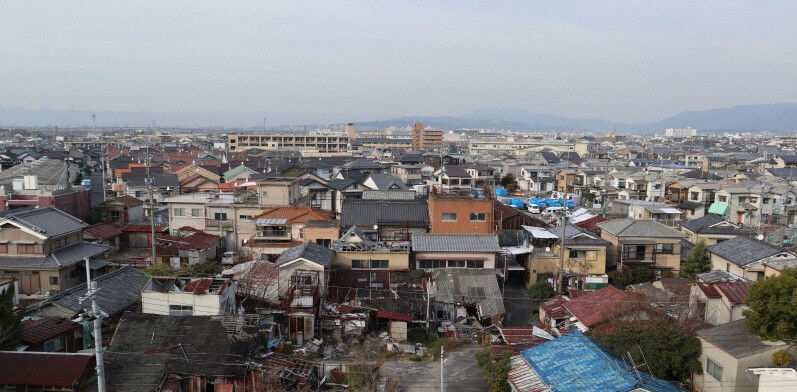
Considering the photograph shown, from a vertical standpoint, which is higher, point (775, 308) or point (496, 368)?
point (775, 308)

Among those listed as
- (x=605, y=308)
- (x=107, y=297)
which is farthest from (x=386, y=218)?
(x=107, y=297)

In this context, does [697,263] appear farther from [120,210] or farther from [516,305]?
[120,210]

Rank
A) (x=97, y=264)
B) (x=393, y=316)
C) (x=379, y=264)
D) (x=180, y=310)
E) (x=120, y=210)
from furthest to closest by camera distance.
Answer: (x=120, y=210)
(x=97, y=264)
(x=379, y=264)
(x=393, y=316)
(x=180, y=310)

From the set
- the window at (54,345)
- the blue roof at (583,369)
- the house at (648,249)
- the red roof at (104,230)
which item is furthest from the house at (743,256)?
the red roof at (104,230)

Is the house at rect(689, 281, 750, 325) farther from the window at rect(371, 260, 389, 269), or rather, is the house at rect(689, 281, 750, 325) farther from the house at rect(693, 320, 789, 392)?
the window at rect(371, 260, 389, 269)

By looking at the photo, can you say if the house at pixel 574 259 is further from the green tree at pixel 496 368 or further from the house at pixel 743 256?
the green tree at pixel 496 368

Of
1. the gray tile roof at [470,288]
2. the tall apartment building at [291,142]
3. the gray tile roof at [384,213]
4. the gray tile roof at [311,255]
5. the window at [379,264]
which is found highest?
the tall apartment building at [291,142]
